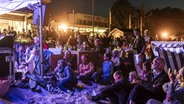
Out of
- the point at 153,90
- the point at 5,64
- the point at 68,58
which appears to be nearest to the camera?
the point at 153,90

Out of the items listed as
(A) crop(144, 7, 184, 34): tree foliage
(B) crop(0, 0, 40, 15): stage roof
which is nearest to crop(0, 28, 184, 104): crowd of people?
(B) crop(0, 0, 40, 15): stage roof

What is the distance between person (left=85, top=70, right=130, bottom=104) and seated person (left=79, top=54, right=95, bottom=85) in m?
2.99

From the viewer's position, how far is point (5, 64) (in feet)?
32.0

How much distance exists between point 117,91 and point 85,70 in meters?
3.61

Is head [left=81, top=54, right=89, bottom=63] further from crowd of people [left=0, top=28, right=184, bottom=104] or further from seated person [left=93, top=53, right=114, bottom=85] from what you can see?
seated person [left=93, top=53, right=114, bottom=85]

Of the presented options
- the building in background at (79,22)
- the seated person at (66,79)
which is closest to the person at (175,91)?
the seated person at (66,79)

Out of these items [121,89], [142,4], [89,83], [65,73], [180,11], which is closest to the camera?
[121,89]

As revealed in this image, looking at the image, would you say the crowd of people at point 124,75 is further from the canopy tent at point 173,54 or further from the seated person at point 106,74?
the canopy tent at point 173,54

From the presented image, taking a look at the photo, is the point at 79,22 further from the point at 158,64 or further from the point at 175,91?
the point at 175,91

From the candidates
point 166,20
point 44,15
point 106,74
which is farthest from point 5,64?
point 166,20

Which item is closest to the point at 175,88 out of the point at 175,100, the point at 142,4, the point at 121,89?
the point at 175,100

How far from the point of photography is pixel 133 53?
451 inches

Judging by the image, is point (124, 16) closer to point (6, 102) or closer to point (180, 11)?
point (180, 11)

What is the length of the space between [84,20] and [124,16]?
15.8 metres
